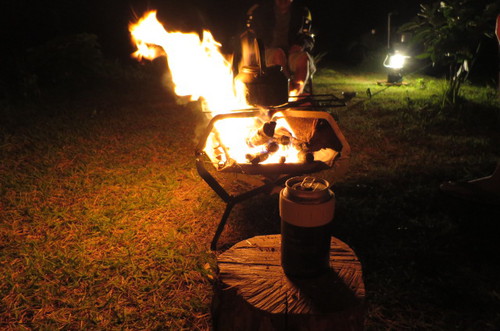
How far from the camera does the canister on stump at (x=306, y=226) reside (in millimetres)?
1673

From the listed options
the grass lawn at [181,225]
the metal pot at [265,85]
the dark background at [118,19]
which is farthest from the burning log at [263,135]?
the dark background at [118,19]

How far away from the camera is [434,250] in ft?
9.27

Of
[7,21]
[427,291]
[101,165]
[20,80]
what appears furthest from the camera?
[7,21]

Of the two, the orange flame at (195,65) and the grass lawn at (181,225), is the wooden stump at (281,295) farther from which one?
the orange flame at (195,65)

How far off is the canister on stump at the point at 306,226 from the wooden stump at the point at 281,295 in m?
0.08

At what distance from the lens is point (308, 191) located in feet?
5.47

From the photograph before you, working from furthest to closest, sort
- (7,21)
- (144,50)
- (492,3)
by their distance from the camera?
(7,21) → (492,3) → (144,50)

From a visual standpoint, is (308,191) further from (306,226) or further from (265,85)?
(265,85)

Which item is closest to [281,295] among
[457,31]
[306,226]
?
[306,226]

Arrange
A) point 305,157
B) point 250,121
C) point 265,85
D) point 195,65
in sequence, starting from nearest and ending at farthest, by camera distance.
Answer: point 265,85, point 305,157, point 250,121, point 195,65

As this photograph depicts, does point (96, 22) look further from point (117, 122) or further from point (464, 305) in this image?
point (464, 305)

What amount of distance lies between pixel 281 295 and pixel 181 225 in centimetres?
175

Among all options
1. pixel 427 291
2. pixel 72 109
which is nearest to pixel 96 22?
pixel 72 109

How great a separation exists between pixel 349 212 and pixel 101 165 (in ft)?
10.1
